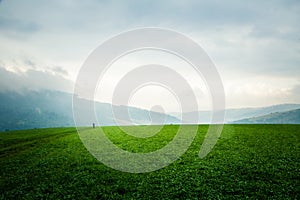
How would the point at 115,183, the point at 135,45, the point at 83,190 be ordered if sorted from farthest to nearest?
the point at 135,45 → the point at 115,183 → the point at 83,190

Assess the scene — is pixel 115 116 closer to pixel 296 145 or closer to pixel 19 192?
pixel 19 192

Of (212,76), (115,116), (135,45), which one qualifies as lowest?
(115,116)

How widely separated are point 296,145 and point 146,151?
80.4ft

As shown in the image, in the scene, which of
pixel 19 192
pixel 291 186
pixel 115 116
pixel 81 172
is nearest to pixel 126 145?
pixel 115 116

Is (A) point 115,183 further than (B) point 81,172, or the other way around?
(B) point 81,172

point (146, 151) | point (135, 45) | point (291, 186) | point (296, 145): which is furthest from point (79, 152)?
point (296, 145)

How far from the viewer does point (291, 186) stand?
74.6 feet

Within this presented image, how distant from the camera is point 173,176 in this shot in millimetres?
27281

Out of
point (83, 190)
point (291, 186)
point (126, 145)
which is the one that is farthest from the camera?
point (126, 145)

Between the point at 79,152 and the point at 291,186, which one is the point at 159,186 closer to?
the point at 291,186

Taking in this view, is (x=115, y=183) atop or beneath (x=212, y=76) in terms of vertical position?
beneath

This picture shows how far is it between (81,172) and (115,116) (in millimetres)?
9767

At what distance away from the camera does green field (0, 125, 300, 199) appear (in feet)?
74.6

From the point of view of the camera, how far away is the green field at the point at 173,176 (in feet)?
74.6
